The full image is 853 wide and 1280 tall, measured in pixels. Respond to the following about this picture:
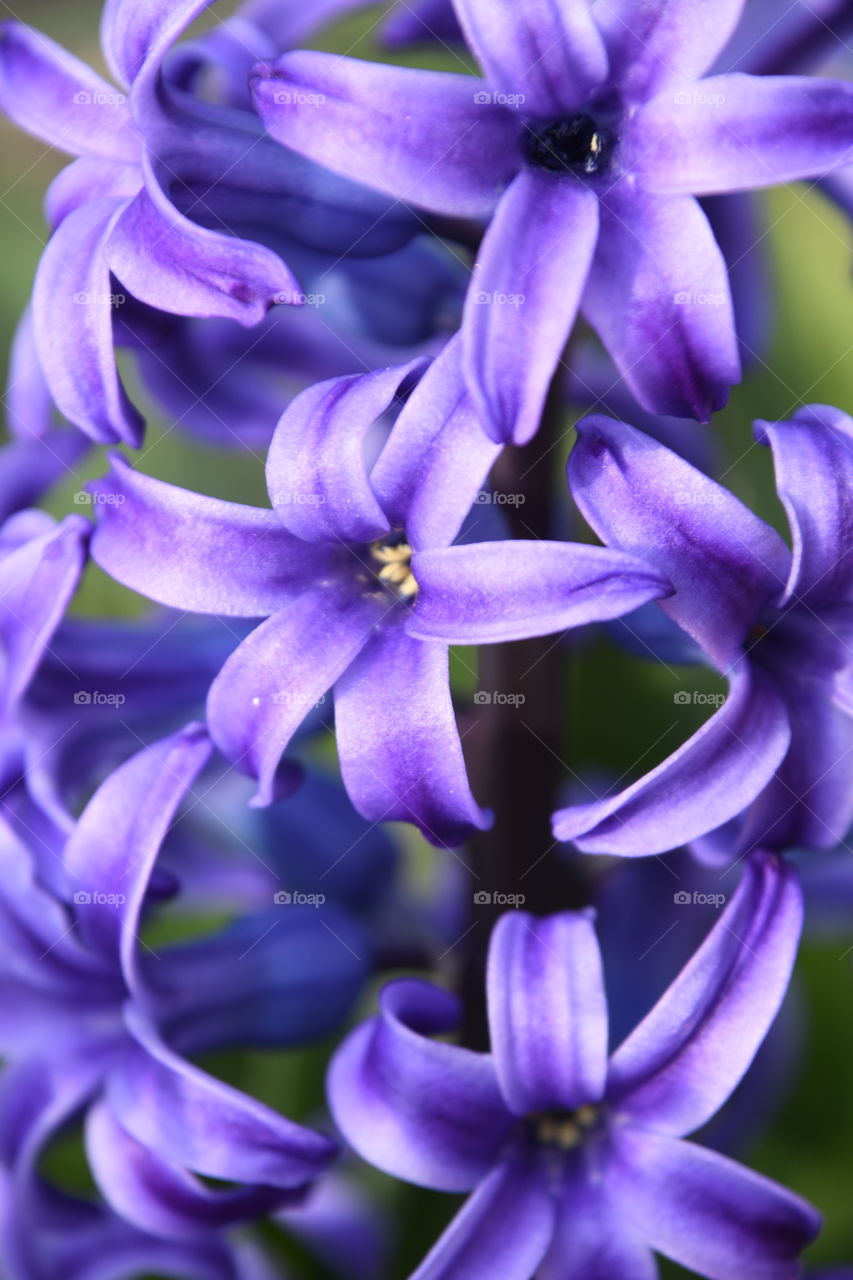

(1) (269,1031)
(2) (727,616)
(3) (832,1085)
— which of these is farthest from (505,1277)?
(3) (832,1085)

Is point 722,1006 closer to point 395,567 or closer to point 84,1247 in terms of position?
point 395,567

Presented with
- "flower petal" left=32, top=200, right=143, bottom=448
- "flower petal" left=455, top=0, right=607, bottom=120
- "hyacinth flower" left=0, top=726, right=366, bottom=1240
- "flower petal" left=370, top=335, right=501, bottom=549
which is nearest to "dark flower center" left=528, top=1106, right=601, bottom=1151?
"hyacinth flower" left=0, top=726, right=366, bottom=1240

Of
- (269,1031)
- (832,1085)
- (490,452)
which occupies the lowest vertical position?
(832,1085)

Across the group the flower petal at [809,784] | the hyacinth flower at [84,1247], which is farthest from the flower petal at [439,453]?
the hyacinth flower at [84,1247]

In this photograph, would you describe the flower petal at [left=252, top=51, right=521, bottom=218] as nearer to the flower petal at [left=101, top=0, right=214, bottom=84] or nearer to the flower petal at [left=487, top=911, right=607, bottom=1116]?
the flower petal at [left=101, top=0, right=214, bottom=84]

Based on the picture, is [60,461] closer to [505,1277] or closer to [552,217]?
[552,217]

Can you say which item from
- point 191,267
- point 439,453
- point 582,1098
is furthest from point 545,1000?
point 191,267

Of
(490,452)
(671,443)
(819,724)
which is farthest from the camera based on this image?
(671,443)

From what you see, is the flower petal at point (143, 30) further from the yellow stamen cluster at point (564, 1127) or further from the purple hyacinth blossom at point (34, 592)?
the yellow stamen cluster at point (564, 1127)
